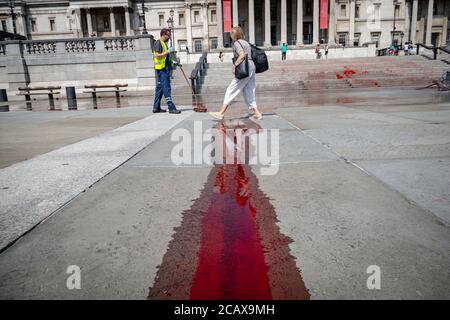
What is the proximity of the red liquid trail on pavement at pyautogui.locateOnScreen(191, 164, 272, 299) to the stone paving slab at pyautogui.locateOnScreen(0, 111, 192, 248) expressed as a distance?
3.57 ft

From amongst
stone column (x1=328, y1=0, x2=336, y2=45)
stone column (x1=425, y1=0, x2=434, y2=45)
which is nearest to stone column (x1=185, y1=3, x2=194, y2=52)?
stone column (x1=328, y1=0, x2=336, y2=45)

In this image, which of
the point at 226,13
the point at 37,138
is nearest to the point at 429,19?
the point at 226,13

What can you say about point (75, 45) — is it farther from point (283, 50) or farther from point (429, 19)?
point (429, 19)

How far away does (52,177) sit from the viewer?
311 cm

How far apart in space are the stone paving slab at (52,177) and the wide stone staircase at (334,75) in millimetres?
15143

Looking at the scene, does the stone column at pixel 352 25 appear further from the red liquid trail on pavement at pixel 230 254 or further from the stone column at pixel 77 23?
the red liquid trail on pavement at pixel 230 254

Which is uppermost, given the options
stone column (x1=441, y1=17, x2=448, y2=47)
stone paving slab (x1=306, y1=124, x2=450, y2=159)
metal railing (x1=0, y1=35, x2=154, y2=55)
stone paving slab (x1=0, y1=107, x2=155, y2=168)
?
stone column (x1=441, y1=17, x2=448, y2=47)

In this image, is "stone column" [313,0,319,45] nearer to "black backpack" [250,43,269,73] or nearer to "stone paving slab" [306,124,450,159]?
"black backpack" [250,43,269,73]

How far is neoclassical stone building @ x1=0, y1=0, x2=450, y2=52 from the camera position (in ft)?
203

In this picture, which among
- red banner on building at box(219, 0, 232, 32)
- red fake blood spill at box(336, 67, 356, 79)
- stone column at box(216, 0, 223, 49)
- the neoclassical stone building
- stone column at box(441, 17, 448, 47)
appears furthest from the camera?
stone column at box(441, 17, 448, 47)

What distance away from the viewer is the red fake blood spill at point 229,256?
1.43m

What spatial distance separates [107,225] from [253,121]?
4.84m
